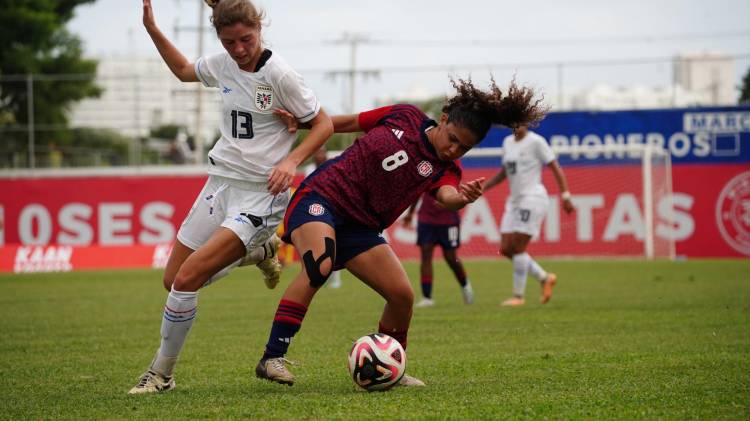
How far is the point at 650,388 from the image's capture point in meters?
6.02

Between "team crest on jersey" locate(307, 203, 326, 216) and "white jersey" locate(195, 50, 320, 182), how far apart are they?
362 millimetres

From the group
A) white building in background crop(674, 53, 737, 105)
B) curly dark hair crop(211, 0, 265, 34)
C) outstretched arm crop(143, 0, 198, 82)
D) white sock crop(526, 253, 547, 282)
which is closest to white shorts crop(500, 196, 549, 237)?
white sock crop(526, 253, 547, 282)

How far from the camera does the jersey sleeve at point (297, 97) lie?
6.24 meters

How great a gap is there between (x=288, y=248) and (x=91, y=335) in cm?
1243

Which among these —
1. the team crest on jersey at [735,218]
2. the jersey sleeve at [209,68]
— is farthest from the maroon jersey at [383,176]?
the team crest on jersey at [735,218]

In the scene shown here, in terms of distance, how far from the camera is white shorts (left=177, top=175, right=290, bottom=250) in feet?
20.5

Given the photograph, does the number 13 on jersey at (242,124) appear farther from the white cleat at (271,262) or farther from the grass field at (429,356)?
the grass field at (429,356)

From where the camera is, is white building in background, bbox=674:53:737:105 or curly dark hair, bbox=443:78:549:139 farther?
white building in background, bbox=674:53:737:105

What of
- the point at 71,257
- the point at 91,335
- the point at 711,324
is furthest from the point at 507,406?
the point at 71,257

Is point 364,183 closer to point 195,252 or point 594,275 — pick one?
point 195,252

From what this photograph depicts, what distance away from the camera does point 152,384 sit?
→ 6270 millimetres

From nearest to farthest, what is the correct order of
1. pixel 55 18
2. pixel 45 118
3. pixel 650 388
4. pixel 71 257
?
pixel 650 388 < pixel 71 257 < pixel 45 118 < pixel 55 18

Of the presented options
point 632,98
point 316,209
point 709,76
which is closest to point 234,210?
point 316,209

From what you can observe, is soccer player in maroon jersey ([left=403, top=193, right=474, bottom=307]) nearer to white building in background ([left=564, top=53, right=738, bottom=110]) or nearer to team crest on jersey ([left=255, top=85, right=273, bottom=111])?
team crest on jersey ([left=255, top=85, right=273, bottom=111])
